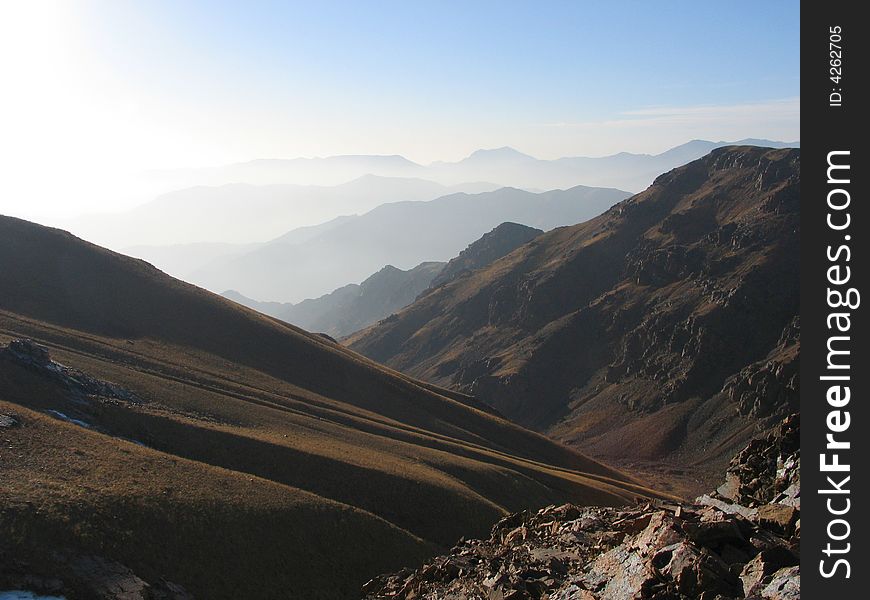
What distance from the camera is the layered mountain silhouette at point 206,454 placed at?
3062 centimetres

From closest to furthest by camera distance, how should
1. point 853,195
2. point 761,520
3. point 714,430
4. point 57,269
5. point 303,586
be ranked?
1. point 853,195
2. point 761,520
3. point 303,586
4. point 57,269
5. point 714,430

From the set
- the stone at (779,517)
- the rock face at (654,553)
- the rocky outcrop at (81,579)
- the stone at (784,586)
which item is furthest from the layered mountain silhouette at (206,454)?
the stone at (784,586)

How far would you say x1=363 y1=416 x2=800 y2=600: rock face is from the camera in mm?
Result: 17109

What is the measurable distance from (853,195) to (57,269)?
97647 millimetres

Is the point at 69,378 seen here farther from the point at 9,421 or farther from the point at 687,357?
the point at 687,357

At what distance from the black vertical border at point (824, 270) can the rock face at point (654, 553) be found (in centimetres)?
217

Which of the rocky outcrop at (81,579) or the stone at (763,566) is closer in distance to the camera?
the stone at (763,566)

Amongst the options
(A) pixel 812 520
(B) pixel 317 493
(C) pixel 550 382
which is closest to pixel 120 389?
(B) pixel 317 493

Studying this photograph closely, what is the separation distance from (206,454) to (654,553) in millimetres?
36081

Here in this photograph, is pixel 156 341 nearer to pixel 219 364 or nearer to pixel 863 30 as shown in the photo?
pixel 219 364

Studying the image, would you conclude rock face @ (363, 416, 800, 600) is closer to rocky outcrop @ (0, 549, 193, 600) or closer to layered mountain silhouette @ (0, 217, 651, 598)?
layered mountain silhouette @ (0, 217, 651, 598)

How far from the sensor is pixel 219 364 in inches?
2990

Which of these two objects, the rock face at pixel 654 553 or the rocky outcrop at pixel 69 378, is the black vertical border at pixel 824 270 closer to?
the rock face at pixel 654 553

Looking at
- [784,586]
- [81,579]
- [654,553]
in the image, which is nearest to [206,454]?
[81,579]
